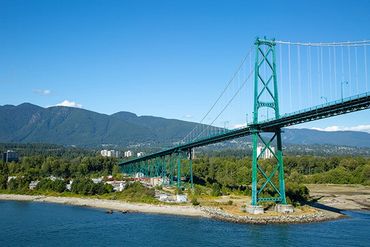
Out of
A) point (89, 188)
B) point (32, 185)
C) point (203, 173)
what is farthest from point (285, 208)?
point (203, 173)

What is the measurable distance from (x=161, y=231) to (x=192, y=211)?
7833 mm

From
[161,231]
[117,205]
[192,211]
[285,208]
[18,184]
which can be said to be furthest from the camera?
[18,184]

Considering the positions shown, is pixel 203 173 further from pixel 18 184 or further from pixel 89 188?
pixel 18 184

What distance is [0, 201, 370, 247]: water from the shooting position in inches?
1031

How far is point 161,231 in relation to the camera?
29656mm

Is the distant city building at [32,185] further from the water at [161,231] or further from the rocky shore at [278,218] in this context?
the rocky shore at [278,218]

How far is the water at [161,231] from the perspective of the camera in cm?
2619

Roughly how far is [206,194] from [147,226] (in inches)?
683

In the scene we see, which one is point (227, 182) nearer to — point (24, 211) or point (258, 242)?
point (24, 211)

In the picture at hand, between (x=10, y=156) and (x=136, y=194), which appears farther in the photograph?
(x=10, y=156)

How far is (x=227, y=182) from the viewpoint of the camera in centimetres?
6162

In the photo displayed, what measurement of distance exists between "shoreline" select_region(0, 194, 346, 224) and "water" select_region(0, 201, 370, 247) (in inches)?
48.2

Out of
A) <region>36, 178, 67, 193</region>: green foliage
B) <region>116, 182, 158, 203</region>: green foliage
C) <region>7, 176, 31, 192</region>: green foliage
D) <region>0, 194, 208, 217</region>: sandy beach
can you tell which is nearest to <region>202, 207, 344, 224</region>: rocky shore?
<region>0, 194, 208, 217</region>: sandy beach

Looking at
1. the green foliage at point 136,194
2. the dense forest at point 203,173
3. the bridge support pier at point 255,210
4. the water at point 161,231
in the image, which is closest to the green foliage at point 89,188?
the dense forest at point 203,173
